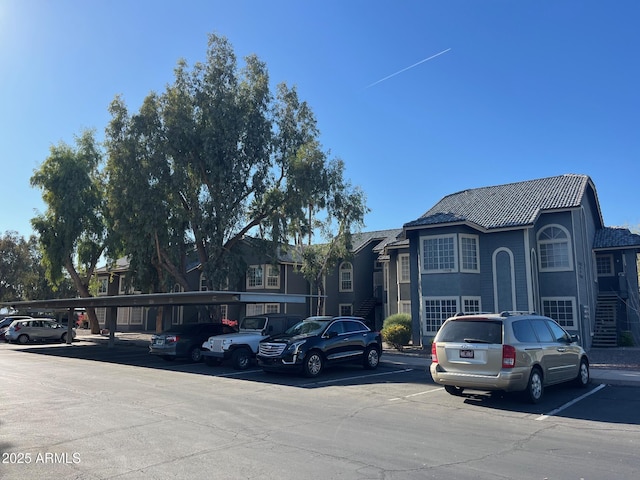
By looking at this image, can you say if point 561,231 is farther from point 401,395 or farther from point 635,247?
point 401,395

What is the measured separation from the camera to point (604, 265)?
1110 inches

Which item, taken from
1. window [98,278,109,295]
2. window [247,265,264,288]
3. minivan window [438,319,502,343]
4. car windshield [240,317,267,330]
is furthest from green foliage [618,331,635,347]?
window [98,278,109,295]

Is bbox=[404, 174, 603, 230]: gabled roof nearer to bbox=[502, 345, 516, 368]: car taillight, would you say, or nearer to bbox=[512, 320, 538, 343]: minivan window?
bbox=[512, 320, 538, 343]: minivan window

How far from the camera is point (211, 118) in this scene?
24.4 m

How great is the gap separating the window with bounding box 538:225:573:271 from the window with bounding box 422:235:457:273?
4206 millimetres

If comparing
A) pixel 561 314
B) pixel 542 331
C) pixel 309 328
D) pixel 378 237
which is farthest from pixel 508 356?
pixel 378 237

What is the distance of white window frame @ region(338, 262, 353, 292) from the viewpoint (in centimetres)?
3834

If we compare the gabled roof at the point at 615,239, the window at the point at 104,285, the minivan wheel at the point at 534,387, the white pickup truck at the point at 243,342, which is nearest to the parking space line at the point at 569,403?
the minivan wheel at the point at 534,387

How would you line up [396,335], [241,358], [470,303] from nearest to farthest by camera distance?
[241,358], [470,303], [396,335]

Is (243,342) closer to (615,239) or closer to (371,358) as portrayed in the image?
(371,358)

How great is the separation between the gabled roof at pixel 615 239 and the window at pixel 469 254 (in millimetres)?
8013

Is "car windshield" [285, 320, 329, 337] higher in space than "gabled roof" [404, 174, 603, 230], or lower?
lower

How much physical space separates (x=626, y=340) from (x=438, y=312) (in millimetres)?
9339

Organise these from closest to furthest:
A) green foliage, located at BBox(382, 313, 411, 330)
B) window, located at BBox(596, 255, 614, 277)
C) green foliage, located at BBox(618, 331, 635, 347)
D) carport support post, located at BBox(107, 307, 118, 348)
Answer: green foliage, located at BBox(618, 331, 635, 347) → green foliage, located at BBox(382, 313, 411, 330) → carport support post, located at BBox(107, 307, 118, 348) → window, located at BBox(596, 255, 614, 277)
